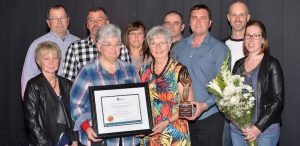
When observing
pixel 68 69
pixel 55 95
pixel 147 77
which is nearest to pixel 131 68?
pixel 147 77

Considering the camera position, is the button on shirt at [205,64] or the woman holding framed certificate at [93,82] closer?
the woman holding framed certificate at [93,82]

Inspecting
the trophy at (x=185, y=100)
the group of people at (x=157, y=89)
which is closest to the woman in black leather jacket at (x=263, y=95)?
the group of people at (x=157, y=89)

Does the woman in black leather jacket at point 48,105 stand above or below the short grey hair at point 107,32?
below

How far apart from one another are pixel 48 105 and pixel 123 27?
2.69m

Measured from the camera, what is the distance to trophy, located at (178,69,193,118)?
12.1 ft

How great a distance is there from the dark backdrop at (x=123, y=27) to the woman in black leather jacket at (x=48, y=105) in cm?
248

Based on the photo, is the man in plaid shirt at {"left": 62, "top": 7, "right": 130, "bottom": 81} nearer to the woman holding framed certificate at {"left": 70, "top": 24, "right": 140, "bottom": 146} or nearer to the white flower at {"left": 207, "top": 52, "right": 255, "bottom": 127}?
the woman holding framed certificate at {"left": 70, "top": 24, "right": 140, "bottom": 146}

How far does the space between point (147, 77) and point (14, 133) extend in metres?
3.60

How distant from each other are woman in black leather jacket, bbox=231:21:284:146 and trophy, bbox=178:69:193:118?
51 cm

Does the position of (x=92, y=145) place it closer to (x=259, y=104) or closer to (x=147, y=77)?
(x=147, y=77)

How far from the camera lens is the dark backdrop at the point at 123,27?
226 inches

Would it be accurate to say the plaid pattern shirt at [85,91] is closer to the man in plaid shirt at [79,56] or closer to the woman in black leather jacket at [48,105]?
the woman in black leather jacket at [48,105]

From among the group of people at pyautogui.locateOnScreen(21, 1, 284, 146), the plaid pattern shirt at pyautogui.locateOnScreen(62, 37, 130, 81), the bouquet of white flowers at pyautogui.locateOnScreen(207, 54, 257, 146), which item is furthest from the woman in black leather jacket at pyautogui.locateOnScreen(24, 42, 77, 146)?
the bouquet of white flowers at pyautogui.locateOnScreen(207, 54, 257, 146)

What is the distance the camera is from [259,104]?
398 cm
